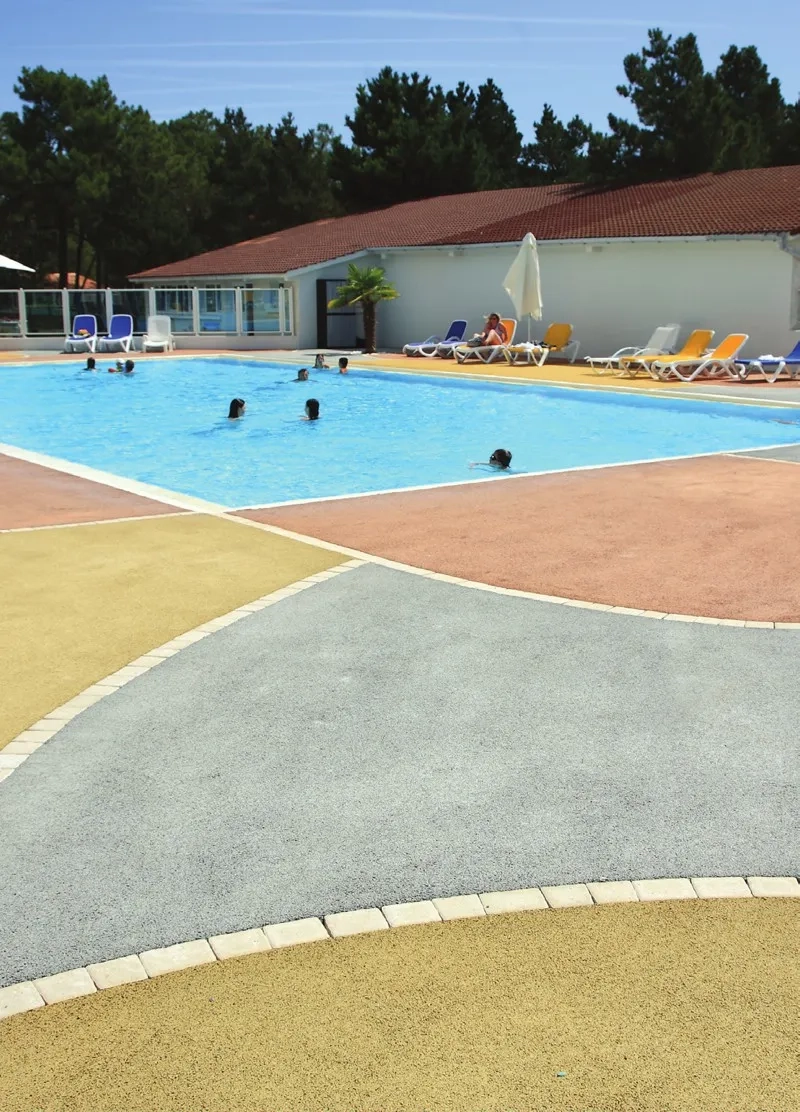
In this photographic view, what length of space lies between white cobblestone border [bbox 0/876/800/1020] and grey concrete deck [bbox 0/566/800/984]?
0.06 meters

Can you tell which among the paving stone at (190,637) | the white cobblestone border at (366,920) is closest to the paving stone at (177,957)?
the white cobblestone border at (366,920)

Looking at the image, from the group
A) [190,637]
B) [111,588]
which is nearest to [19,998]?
[190,637]

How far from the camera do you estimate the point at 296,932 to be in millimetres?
3586

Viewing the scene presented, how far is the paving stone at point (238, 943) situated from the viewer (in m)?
3.47

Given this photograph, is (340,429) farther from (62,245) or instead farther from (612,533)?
(62,245)

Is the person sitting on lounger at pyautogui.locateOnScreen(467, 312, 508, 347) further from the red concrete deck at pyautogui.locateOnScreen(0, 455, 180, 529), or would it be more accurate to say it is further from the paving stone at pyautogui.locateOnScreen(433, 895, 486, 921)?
the paving stone at pyautogui.locateOnScreen(433, 895, 486, 921)

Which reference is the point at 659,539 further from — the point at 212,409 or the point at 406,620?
the point at 212,409

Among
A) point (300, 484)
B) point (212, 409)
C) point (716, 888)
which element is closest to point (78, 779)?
point (716, 888)

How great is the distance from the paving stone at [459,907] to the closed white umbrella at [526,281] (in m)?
25.3

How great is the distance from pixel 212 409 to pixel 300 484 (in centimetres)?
840

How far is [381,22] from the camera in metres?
25.5

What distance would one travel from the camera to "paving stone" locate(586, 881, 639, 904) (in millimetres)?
3758

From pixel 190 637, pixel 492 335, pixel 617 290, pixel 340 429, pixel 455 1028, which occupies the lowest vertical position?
pixel 455 1028

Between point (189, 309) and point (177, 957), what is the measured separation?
3291 centimetres
